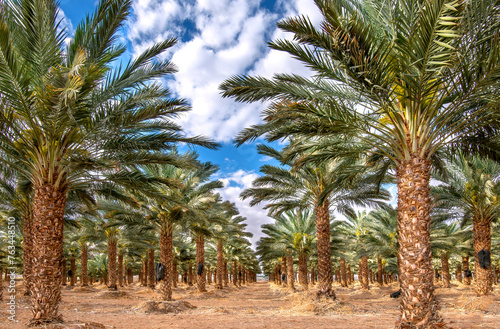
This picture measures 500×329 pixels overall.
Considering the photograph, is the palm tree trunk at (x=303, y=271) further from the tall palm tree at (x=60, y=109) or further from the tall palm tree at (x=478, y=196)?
the tall palm tree at (x=60, y=109)

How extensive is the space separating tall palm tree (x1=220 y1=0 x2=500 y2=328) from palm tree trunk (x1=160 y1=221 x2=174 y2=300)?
39.1ft

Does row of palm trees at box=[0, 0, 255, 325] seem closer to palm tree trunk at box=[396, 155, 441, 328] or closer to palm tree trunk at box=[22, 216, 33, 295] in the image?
palm tree trunk at box=[396, 155, 441, 328]

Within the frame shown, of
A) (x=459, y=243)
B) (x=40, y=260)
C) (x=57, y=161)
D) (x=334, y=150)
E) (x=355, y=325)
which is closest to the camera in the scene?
(x=40, y=260)

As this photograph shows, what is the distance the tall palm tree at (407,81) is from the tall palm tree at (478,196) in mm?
9887

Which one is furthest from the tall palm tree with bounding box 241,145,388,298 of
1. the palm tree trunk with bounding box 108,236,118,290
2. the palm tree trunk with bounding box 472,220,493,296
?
the palm tree trunk with bounding box 108,236,118,290

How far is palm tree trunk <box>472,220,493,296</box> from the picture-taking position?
55.1 ft

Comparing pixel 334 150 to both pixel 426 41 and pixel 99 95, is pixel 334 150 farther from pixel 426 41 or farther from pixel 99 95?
pixel 99 95

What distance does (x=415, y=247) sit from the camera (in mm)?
6512

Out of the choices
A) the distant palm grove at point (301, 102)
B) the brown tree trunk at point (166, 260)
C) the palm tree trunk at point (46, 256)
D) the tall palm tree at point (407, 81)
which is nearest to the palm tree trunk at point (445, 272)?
the distant palm grove at point (301, 102)

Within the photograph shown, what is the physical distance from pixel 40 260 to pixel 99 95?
400 cm

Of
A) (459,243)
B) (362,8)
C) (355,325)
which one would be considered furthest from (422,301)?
(459,243)

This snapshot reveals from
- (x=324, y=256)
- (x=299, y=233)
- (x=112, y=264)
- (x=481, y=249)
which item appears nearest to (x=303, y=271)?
(x=299, y=233)

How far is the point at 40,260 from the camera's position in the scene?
7383 mm

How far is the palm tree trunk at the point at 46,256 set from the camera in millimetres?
7238
